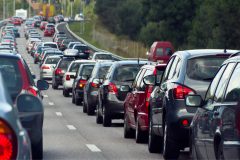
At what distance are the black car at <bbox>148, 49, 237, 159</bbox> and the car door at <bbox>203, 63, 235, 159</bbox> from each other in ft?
12.5

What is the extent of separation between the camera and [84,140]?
67.0 feet

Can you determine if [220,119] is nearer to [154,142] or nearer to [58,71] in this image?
[154,142]

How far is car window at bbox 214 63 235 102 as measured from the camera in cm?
1054

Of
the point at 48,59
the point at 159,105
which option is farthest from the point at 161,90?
the point at 48,59

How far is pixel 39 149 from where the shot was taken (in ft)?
48.2

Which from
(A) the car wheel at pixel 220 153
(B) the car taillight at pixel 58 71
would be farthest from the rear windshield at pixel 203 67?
(B) the car taillight at pixel 58 71

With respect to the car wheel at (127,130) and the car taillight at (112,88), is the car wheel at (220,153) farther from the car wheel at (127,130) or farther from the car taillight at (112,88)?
the car taillight at (112,88)

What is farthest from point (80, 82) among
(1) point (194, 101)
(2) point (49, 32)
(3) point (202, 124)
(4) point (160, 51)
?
(2) point (49, 32)

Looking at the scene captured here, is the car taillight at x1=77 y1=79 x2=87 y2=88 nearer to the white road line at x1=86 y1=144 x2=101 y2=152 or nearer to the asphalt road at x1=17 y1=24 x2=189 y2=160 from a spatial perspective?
the asphalt road at x1=17 y1=24 x2=189 y2=160

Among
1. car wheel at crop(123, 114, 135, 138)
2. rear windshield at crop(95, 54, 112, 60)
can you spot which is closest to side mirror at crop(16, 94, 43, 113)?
car wheel at crop(123, 114, 135, 138)

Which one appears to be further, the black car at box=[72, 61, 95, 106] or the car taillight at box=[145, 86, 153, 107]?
the black car at box=[72, 61, 95, 106]

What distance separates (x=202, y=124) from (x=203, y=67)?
14.0 feet

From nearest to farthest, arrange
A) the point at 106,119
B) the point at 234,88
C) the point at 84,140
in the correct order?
the point at 234,88
the point at 84,140
the point at 106,119

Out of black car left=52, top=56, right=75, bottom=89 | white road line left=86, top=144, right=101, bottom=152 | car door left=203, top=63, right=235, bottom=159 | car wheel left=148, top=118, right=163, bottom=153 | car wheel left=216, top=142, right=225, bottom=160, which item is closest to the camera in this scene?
car wheel left=216, top=142, right=225, bottom=160
